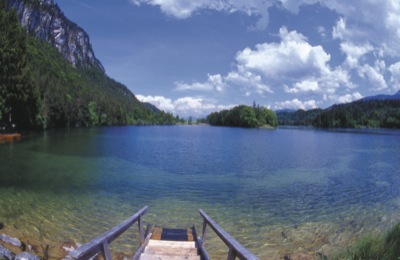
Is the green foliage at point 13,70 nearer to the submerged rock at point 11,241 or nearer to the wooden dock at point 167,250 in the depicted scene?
the submerged rock at point 11,241

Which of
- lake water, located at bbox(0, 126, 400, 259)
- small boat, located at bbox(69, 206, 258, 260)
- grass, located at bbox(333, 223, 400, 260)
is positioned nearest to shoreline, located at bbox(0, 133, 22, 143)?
lake water, located at bbox(0, 126, 400, 259)

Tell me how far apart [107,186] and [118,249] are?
11650 mm

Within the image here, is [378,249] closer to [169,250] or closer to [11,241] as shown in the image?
[169,250]

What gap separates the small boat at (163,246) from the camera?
14.9 ft

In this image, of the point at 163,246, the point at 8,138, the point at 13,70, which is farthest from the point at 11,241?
the point at 13,70

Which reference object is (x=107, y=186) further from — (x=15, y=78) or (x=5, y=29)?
(x=5, y=29)

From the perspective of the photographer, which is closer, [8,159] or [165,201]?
[165,201]

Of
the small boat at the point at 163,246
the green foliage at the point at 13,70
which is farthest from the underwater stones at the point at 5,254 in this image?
the green foliage at the point at 13,70

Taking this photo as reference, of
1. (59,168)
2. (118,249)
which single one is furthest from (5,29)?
(118,249)

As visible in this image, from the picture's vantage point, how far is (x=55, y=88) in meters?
111

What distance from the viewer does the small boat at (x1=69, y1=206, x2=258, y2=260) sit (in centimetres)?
455

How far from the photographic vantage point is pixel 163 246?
837 cm

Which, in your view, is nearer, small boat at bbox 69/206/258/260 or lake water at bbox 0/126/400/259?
small boat at bbox 69/206/258/260

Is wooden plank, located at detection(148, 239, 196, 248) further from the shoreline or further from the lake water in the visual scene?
the shoreline
